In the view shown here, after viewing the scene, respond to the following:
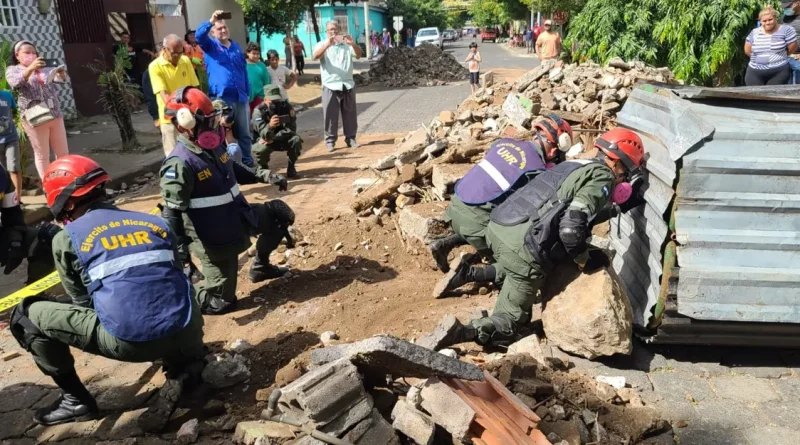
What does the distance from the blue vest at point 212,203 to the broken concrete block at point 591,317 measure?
2283 mm

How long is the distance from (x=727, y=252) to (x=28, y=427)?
157 inches

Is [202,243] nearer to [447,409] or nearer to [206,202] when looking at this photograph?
[206,202]

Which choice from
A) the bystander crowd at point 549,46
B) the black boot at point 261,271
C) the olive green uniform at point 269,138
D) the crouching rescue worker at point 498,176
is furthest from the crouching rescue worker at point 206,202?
the bystander crowd at point 549,46

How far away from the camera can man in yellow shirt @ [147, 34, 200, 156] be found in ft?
23.1

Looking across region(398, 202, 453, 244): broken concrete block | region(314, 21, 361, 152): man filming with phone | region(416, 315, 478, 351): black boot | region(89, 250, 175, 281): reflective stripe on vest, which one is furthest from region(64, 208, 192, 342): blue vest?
region(314, 21, 361, 152): man filming with phone

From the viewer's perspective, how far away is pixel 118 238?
3141 mm

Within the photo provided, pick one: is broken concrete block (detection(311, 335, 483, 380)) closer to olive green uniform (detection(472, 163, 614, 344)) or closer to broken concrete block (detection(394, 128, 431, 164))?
olive green uniform (detection(472, 163, 614, 344))

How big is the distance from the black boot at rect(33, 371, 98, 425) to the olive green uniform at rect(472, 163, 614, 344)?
2279mm

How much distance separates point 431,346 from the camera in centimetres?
359

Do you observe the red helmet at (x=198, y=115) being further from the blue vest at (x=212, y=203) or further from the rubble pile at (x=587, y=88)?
the rubble pile at (x=587, y=88)

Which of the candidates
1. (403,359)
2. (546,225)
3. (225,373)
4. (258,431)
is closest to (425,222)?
(546,225)

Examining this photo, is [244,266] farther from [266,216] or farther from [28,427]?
[28,427]

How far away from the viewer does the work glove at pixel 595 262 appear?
3797mm

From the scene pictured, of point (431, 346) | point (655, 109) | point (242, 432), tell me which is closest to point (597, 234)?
point (655, 109)
